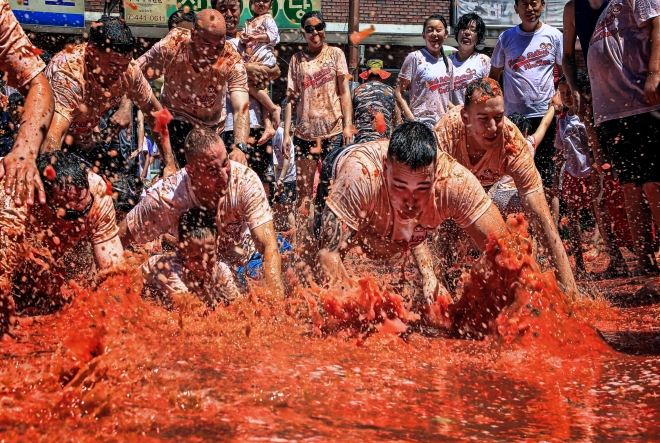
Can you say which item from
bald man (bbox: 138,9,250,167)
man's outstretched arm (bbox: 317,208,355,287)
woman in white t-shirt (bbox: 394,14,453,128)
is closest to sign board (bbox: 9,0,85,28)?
woman in white t-shirt (bbox: 394,14,453,128)

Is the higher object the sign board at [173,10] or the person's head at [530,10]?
the sign board at [173,10]

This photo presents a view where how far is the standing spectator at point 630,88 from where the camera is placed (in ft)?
16.8

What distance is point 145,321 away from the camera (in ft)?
13.9

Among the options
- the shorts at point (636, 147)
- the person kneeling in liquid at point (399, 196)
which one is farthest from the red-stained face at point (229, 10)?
the shorts at point (636, 147)

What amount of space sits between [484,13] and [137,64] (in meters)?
11.7

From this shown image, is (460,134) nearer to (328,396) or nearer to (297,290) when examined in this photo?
(297,290)

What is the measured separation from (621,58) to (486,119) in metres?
1.16

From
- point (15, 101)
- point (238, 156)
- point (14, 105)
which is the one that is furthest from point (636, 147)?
point (15, 101)

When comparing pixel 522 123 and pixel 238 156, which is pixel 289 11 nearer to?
pixel 522 123

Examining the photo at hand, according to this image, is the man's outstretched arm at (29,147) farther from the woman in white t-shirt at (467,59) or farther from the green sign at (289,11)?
the green sign at (289,11)

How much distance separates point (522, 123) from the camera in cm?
693

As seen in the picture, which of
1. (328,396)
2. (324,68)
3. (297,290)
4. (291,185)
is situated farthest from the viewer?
(291,185)

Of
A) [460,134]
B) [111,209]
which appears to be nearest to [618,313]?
[460,134]

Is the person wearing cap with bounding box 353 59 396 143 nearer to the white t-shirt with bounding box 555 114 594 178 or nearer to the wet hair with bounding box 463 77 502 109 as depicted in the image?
the white t-shirt with bounding box 555 114 594 178
